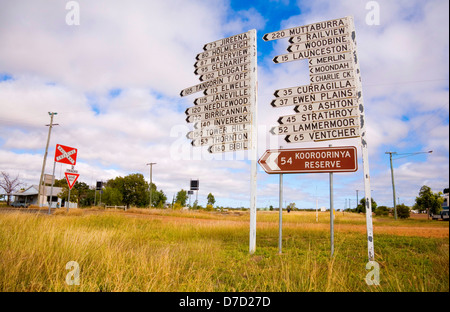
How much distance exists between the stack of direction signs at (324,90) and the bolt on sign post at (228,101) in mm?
822

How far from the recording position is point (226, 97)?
7.43m

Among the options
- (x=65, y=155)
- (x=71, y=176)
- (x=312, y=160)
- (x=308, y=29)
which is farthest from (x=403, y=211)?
(x=65, y=155)

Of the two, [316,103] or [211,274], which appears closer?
[211,274]

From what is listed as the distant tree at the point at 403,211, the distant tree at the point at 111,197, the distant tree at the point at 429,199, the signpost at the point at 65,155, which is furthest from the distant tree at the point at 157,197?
the signpost at the point at 65,155

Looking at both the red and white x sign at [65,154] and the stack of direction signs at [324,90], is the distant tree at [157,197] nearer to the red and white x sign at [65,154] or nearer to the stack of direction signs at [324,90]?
the red and white x sign at [65,154]

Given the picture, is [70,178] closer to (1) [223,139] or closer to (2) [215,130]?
(2) [215,130]

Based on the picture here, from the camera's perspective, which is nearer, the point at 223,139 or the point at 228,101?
the point at 223,139

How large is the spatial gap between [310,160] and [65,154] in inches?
469

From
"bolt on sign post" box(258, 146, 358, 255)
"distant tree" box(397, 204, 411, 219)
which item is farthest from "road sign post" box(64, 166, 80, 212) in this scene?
"distant tree" box(397, 204, 411, 219)

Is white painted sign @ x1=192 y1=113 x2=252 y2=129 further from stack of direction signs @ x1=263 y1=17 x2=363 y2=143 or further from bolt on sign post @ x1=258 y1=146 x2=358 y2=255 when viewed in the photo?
bolt on sign post @ x1=258 y1=146 x2=358 y2=255
